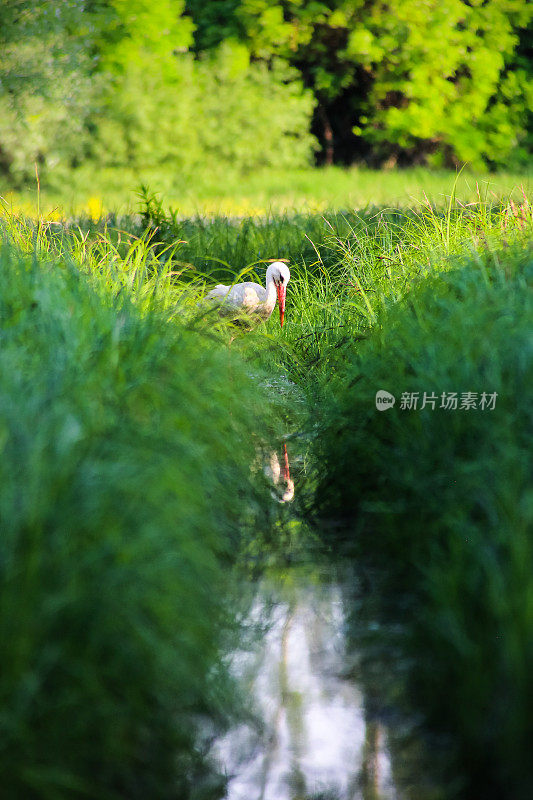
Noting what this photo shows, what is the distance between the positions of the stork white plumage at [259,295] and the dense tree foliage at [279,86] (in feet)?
29.3

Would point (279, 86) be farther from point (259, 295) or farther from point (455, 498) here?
point (455, 498)

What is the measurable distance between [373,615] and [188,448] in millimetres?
791

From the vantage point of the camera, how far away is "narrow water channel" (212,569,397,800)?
6.91ft

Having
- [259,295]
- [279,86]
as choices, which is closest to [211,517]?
[259,295]

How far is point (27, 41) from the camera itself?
12.7 metres

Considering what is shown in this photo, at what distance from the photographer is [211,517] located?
265 centimetres

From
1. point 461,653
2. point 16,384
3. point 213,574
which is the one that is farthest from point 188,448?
point 461,653

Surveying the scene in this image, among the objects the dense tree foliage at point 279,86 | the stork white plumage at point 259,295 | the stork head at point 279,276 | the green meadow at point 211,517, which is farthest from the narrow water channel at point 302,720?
the dense tree foliage at point 279,86

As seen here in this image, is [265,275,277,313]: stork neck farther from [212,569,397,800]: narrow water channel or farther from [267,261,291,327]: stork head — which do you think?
[212,569,397,800]: narrow water channel

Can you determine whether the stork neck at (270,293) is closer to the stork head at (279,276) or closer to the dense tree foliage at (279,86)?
the stork head at (279,276)

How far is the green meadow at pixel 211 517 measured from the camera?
1812 millimetres

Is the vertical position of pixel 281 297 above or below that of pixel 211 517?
above

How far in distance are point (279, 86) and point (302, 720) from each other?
17213mm

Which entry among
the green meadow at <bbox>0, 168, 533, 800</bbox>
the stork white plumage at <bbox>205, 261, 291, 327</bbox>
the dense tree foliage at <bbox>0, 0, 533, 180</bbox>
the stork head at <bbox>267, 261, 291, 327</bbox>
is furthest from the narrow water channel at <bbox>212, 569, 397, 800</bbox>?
the dense tree foliage at <bbox>0, 0, 533, 180</bbox>
